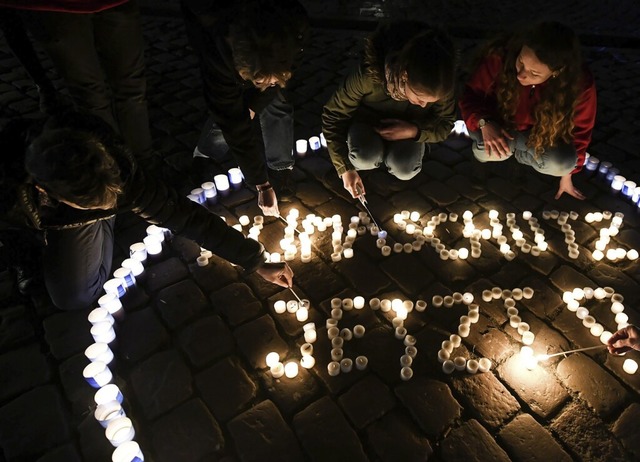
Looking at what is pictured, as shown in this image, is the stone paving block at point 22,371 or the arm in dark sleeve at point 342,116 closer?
the stone paving block at point 22,371

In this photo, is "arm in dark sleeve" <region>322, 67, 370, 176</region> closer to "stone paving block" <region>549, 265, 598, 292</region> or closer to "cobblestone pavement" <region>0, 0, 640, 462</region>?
"cobblestone pavement" <region>0, 0, 640, 462</region>

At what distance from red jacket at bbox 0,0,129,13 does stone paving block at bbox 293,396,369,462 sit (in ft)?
8.93

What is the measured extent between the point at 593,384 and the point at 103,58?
3.92 metres

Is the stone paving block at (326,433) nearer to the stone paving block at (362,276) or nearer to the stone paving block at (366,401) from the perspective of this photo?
the stone paving block at (366,401)

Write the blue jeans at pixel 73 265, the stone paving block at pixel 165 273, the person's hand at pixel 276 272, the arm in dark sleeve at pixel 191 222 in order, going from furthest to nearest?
the stone paving block at pixel 165 273, the person's hand at pixel 276 272, the blue jeans at pixel 73 265, the arm in dark sleeve at pixel 191 222

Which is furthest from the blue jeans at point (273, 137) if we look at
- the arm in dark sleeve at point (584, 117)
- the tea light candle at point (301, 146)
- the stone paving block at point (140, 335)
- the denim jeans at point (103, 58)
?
the arm in dark sleeve at point (584, 117)

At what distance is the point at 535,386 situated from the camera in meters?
2.57

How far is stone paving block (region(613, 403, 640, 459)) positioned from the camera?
2307mm

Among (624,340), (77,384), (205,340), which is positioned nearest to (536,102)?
(624,340)

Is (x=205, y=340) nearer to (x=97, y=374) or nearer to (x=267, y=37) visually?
(x=97, y=374)

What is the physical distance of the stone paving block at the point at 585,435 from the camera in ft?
7.47

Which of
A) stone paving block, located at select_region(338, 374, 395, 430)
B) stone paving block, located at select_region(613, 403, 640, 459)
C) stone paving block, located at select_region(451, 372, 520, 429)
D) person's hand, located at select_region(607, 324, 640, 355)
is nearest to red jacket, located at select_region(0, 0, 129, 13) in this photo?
stone paving block, located at select_region(338, 374, 395, 430)

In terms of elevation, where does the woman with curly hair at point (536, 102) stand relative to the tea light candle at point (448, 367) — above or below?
above

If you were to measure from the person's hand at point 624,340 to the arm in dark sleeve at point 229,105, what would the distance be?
8.39ft
